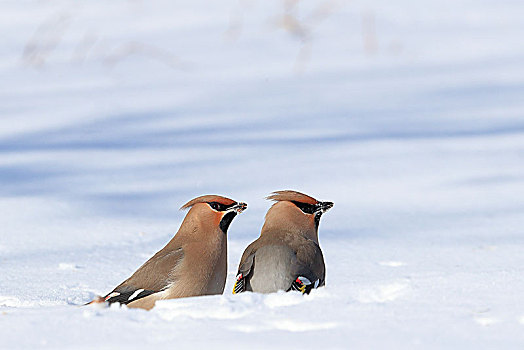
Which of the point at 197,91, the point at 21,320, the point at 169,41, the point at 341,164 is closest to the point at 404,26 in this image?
the point at 169,41

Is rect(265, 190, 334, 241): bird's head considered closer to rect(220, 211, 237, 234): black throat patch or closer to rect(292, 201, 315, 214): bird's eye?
rect(292, 201, 315, 214): bird's eye

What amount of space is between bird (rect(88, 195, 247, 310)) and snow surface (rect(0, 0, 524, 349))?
15 centimetres

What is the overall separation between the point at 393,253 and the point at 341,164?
1786 millimetres

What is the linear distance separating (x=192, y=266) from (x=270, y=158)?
2.82 m

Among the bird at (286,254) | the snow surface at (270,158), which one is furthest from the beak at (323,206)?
the snow surface at (270,158)

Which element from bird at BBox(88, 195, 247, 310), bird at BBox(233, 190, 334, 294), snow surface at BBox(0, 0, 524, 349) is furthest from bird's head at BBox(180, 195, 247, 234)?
snow surface at BBox(0, 0, 524, 349)

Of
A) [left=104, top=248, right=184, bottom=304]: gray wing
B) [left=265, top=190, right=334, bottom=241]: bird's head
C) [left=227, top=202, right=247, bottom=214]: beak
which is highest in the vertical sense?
[left=227, top=202, right=247, bottom=214]: beak

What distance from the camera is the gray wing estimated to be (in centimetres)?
322

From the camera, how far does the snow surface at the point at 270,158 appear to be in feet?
7.62

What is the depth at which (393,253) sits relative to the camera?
4188mm

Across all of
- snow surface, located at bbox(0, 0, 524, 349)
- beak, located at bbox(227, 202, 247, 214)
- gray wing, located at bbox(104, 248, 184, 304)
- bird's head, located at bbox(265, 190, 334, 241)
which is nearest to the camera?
snow surface, located at bbox(0, 0, 524, 349)

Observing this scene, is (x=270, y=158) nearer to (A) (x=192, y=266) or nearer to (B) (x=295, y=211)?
(B) (x=295, y=211)

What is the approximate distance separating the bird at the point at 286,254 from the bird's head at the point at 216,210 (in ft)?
0.45

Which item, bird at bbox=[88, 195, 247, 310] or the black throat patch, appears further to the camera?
the black throat patch
